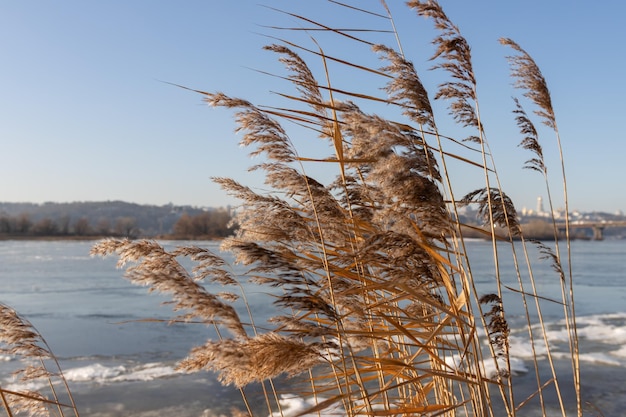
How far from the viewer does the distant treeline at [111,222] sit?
53562 millimetres

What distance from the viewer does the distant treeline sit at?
53562 millimetres

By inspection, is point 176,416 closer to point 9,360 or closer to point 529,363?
point 9,360

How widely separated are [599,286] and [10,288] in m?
18.2

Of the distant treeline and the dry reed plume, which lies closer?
the dry reed plume

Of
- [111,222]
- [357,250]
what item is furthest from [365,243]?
[111,222]

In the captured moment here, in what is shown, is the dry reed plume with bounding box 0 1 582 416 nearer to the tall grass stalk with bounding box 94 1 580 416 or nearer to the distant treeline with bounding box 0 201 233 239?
the tall grass stalk with bounding box 94 1 580 416

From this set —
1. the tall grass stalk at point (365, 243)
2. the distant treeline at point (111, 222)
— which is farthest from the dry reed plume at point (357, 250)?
the distant treeline at point (111, 222)

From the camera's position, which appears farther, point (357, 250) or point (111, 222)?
point (111, 222)

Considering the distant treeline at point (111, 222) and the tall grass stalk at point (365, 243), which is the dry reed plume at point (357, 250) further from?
the distant treeline at point (111, 222)

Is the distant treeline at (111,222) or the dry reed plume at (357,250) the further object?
the distant treeline at (111,222)

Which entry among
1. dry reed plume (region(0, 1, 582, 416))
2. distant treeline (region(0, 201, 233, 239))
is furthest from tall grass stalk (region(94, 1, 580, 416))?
distant treeline (region(0, 201, 233, 239))

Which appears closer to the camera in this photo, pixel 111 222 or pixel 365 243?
pixel 365 243

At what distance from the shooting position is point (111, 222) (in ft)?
304

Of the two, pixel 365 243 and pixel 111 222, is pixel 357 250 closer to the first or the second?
pixel 365 243
